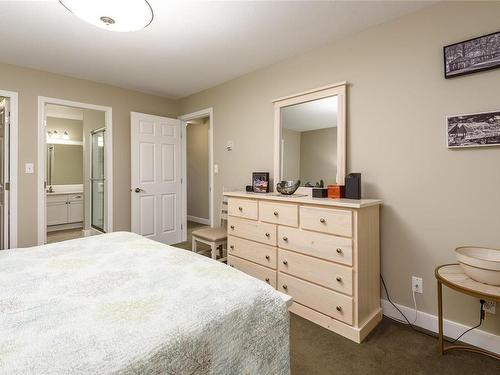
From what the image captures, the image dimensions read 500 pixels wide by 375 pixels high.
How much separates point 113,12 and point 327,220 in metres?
2.02

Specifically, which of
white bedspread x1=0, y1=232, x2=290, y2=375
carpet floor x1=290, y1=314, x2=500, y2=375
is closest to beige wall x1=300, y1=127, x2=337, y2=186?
carpet floor x1=290, y1=314, x2=500, y2=375

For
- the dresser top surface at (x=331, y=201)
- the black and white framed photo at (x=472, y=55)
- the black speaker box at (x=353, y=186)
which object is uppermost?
the black and white framed photo at (x=472, y=55)

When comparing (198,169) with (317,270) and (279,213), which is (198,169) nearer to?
(279,213)

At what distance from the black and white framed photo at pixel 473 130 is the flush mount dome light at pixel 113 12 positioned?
7.27 feet

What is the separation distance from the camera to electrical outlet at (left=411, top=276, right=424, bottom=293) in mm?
2072

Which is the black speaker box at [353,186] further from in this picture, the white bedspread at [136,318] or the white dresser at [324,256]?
the white bedspread at [136,318]

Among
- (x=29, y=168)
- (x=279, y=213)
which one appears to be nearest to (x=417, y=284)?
(x=279, y=213)

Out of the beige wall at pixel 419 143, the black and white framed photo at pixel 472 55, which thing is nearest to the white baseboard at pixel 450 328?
the beige wall at pixel 419 143

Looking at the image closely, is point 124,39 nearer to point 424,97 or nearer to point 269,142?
point 269,142

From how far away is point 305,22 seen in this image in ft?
7.32

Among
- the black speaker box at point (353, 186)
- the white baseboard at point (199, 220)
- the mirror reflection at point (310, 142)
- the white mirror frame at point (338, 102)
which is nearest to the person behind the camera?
the black speaker box at point (353, 186)

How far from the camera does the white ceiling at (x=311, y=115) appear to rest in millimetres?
2520

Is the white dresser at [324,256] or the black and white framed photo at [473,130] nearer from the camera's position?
the black and white framed photo at [473,130]

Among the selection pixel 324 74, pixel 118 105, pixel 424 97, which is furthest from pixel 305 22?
pixel 118 105
